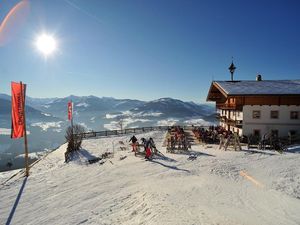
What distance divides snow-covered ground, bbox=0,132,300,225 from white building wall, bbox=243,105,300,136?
7874mm

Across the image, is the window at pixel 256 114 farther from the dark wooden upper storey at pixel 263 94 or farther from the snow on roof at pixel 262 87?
the snow on roof at pixel 262 87

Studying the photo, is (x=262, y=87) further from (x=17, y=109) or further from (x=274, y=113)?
(x=17, y=109)

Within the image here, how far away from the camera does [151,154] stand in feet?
67.2

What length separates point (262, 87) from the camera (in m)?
28.0

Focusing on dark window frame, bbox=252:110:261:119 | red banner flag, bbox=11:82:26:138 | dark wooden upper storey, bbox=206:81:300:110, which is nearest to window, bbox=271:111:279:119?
dark wooden upper storey, bbox=206:81:300:110

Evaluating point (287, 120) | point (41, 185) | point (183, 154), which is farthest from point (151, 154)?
point (287, 120)

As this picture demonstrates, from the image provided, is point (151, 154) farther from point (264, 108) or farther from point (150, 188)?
point (264, 108)

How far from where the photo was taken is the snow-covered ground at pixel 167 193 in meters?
9.09

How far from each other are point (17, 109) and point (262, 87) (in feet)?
83.2

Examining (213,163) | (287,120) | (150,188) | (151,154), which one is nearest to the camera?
(150,188)

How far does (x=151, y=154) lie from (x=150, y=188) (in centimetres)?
836

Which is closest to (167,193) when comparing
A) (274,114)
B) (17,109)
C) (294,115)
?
(17,109)

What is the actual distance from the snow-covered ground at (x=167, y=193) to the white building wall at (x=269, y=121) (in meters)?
7.87

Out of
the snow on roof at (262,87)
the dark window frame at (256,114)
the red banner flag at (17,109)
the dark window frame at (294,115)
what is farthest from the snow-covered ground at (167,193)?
the snow on roof at (262,87)
